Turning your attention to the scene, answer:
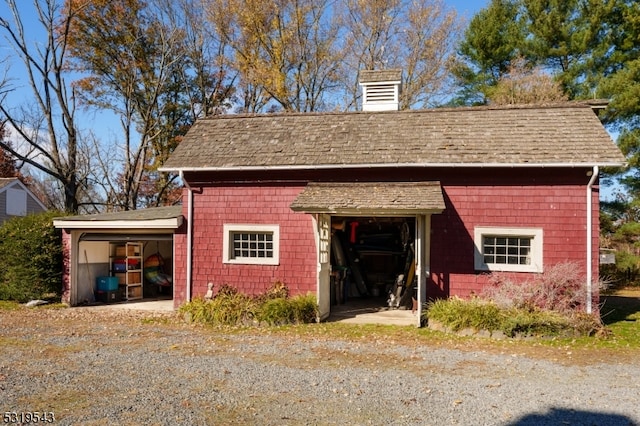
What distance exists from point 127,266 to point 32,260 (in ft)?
8.44

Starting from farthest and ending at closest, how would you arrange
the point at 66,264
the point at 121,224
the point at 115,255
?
the point at 115,255, the point at 66,264, the point at 121,224

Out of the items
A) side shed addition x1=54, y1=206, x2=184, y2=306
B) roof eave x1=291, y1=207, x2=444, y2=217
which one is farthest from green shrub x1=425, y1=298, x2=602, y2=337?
side shed addition x1=54, y1=206, x2=184, y2=306

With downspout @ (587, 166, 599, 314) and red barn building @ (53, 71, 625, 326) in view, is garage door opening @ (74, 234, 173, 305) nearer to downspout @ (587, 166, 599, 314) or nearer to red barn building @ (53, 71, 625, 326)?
red barn building @ (53, 71, 625, 326)

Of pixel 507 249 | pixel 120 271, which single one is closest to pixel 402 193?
pixel 507 249

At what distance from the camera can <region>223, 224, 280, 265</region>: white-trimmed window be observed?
12.6m

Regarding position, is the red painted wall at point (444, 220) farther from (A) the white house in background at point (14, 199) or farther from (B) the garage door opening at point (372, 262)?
(A) the white house in background at point (14, 199)

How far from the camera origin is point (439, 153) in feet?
38.8

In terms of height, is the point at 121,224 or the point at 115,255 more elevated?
the point at 121,224

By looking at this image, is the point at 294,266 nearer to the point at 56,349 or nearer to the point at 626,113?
the point at 56,349

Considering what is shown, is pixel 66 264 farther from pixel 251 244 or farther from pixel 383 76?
pixel 383 76

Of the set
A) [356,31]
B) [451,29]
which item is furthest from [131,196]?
[451,29]

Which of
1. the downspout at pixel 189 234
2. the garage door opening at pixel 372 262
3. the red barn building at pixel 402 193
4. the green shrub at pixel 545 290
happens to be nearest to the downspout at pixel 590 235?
the red barn building at pixel 402 193

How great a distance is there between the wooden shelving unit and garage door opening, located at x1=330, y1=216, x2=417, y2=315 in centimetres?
634

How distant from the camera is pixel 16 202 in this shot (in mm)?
28016
